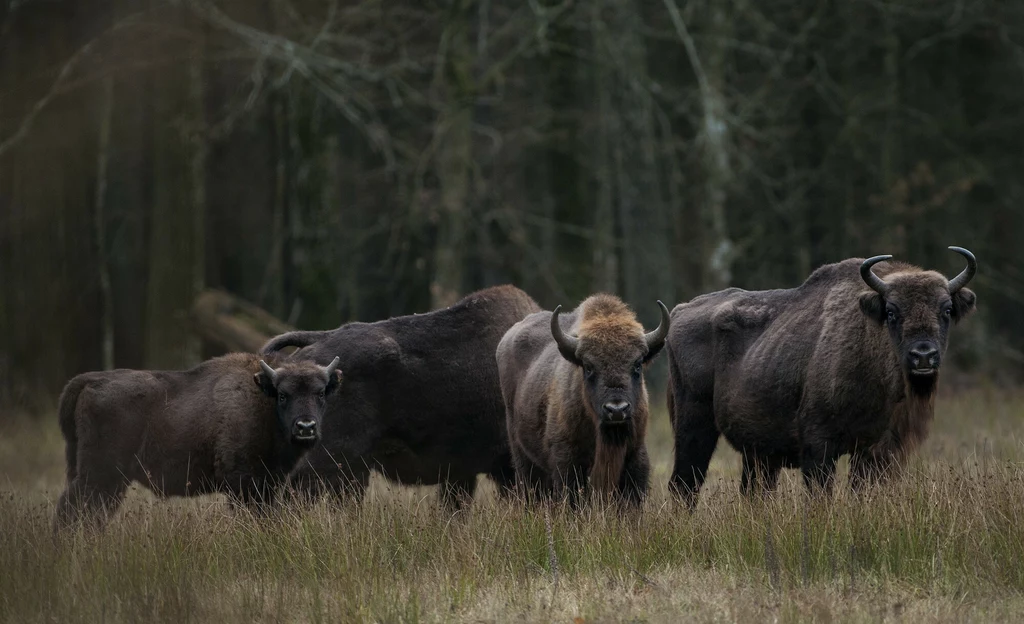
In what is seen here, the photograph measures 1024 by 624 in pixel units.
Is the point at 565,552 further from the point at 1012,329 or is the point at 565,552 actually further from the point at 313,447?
the point at 1012,329

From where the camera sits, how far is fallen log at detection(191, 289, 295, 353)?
52.3 feet

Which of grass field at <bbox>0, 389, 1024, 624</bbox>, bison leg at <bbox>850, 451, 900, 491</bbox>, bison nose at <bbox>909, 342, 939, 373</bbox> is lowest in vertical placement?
grass field at <bbox>0, 389, 1024, 624</bbox>

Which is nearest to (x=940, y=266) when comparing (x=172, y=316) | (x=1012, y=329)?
(x=1012, y=329)

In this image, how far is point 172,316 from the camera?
1762cm

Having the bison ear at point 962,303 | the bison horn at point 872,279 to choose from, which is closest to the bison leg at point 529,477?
the bison horn at point 872,279

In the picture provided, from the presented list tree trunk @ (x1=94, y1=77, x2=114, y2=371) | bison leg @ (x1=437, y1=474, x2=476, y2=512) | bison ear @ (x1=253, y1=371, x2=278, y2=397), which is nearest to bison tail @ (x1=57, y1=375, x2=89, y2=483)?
bison ear @ (x1=253, y1=371, x2=278, y2=397)

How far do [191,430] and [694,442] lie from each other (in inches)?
165

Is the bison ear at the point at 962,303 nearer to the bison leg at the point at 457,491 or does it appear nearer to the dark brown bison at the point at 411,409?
the dark brown bison at the point at 411,409

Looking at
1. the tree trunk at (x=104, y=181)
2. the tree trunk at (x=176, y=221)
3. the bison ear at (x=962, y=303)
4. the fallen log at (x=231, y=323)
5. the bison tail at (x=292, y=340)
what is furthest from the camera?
the tree trunk at (x=104, y=181)

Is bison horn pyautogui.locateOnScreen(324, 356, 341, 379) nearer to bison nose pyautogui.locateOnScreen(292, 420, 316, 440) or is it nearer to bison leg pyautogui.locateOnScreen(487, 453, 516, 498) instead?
bison nose pyautogui.locateOnScreen(292, 420, 316, 440)

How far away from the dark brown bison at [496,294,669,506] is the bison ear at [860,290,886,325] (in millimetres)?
1426

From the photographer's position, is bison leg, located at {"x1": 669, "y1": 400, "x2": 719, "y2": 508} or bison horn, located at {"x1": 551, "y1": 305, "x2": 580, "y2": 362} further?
bison leg, located at {"x1": 669, "y1": 400, "x2": 719, "y2": 508}

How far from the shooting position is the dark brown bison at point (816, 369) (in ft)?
27.7

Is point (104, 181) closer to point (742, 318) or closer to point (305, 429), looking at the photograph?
point (305, 429)
